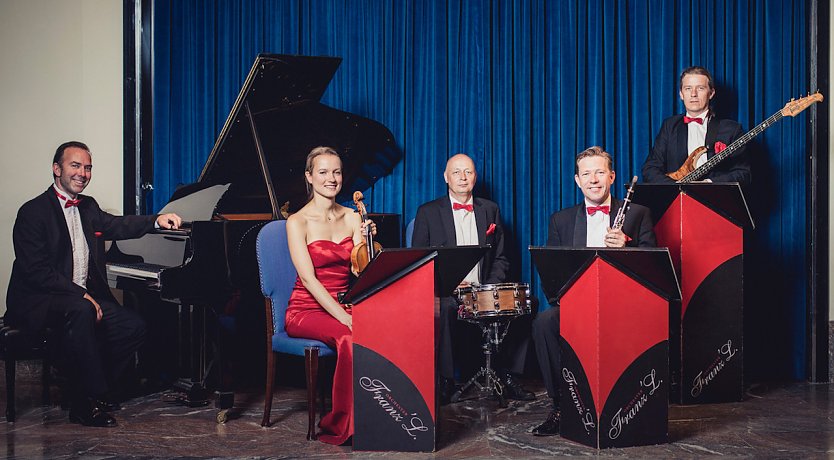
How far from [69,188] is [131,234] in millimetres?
395

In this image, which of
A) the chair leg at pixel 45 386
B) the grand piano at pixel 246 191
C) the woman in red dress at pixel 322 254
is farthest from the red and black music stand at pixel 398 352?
the chair leg at pixel 45 386

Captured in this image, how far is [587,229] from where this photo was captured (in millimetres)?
4043

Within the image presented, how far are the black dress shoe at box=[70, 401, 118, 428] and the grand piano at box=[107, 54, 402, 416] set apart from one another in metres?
0.53

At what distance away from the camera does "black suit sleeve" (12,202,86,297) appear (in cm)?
415

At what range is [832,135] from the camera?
4.87 metres

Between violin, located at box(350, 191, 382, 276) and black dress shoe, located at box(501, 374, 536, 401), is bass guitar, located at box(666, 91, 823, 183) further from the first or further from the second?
violin, located at box(350, 191, 382, 276)

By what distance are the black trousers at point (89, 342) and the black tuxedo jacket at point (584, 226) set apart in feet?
7.47

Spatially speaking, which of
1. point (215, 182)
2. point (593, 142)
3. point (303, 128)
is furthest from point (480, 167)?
point (215, 182)

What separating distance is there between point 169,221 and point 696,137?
2.92 m

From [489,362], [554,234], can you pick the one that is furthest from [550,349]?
[489,362]

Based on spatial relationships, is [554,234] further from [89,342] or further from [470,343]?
[89,342]

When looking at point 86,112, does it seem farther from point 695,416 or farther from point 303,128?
point 695,416

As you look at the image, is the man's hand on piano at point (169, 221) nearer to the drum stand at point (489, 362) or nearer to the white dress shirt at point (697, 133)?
the drum stand at point (489, 362)

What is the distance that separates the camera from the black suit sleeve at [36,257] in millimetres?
4148
